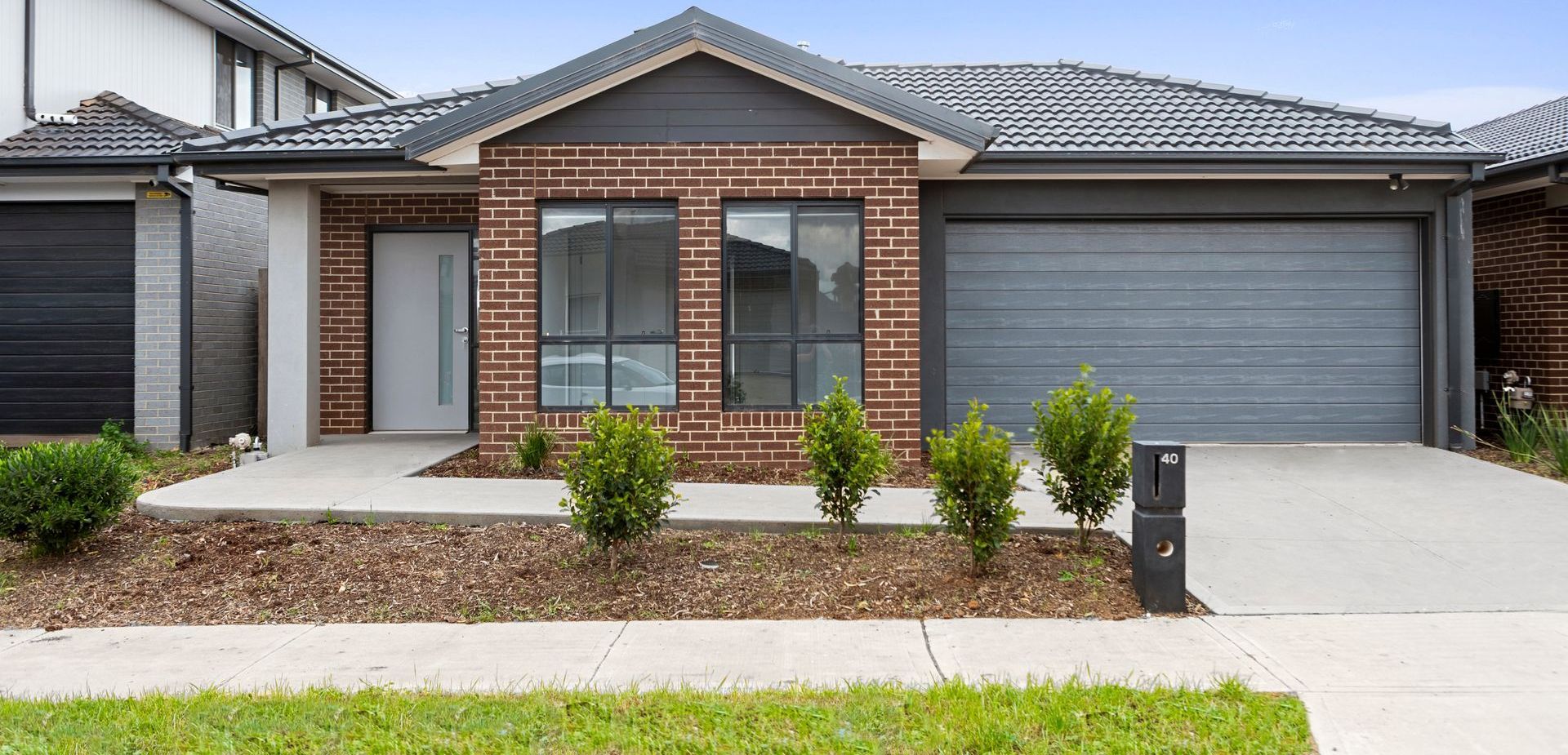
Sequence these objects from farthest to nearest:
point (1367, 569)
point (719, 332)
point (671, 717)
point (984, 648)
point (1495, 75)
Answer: point (1495, 75)
point (719, 332)
point (1367, 569)
point (984, 648)
point (671, 717)

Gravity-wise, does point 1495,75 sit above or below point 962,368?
above

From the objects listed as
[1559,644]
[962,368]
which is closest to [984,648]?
[1559,644]

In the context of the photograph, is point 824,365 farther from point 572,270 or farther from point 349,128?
point 349,128

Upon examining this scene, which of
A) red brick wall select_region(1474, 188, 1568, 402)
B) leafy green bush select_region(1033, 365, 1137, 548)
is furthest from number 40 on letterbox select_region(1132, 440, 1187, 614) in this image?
red brick wall select_region(1474, 188, 1568, 402)

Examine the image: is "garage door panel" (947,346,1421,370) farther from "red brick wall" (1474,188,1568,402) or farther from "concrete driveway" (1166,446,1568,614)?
"red brick wall" (1474,188,1568,402)

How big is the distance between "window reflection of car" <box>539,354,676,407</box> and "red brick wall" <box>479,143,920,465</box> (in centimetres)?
24

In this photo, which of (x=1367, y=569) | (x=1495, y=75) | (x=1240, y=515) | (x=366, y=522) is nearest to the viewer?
(x=1367, y=569)

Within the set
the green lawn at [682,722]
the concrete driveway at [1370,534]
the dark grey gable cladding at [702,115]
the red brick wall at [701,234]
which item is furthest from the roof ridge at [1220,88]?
the green lawn at [682,722]

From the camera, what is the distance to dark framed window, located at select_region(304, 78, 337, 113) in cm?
1861

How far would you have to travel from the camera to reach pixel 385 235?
12188 mm

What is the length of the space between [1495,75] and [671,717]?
30.6 m

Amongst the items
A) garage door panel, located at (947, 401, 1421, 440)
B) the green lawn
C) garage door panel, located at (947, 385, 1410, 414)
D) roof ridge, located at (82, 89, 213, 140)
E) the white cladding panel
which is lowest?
the green lawn

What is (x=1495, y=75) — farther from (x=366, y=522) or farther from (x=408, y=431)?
(x=366, y=522)

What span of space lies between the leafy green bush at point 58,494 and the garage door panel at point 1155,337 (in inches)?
306
